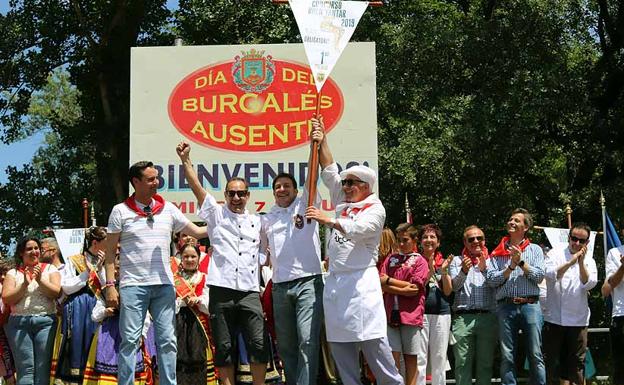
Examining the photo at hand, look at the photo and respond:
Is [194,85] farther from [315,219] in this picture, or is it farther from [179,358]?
[315,219]

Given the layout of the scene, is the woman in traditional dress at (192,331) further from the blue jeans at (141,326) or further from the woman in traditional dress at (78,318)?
the blue jeans at (141,326)

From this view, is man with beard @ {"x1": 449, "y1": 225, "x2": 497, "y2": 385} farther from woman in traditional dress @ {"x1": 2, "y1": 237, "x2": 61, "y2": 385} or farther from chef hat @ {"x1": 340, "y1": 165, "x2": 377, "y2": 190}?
woman in traditional dress @ {"x1": 2, "y1": 237, "x2": 61, "y2": 385}

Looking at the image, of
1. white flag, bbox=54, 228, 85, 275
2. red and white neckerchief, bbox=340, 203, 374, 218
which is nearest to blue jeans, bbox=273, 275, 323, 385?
red and white neckerchief, bbox=340, 203, 374, 218

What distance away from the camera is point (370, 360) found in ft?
24.9

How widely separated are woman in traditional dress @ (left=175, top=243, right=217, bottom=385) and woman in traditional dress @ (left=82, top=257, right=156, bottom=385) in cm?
44

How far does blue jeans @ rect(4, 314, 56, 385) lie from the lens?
32.2 ft

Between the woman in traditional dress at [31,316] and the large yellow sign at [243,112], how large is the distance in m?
1.84

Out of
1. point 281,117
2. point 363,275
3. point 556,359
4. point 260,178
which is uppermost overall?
point 281,117

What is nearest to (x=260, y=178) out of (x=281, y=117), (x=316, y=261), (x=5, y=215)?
(x=281, y=117)

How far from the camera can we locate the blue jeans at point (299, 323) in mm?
8062

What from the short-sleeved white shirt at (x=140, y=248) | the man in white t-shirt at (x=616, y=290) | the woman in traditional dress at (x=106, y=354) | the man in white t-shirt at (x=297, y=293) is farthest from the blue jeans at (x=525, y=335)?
the short-sleeved white shirt at (x=140, y=248)

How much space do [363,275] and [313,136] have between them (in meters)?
1.25

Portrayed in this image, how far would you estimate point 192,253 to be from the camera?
977cm

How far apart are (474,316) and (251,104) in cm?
348
